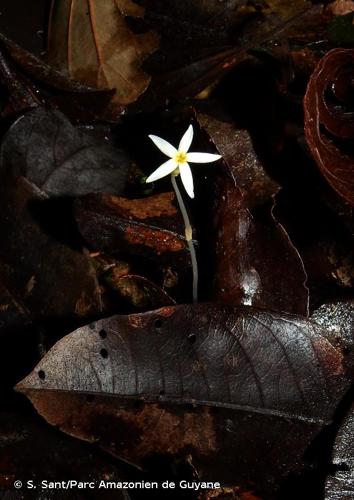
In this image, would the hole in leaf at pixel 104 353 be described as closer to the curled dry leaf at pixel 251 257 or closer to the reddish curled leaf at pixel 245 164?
the curled dry leaf at pixel 251 257

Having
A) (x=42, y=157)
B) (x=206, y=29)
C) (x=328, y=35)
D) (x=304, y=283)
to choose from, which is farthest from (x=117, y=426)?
(x=328, y=35)

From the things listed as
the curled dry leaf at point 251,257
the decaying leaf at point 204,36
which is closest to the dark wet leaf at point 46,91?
the decaying leaf at point 204,36

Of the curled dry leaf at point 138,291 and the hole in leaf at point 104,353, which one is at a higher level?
the curled dry leaf at point 138,291

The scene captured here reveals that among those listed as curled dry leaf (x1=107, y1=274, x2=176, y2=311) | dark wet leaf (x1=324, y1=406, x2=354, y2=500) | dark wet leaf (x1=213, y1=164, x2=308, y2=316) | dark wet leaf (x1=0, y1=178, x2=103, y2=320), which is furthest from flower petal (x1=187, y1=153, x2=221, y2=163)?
dark wet leaf (x1=324, y1=406, x2=354, y2=500)

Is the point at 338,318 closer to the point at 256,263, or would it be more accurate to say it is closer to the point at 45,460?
the point at 256,263

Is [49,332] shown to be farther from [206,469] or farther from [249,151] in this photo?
[249,151]
